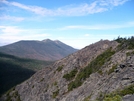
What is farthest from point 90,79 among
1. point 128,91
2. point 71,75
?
point 128,91

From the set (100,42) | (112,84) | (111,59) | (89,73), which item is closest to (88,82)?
(89,73)

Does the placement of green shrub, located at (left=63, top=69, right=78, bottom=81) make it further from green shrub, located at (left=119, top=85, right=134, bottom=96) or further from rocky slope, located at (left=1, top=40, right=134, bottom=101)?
green shrub, located at (left=119, top=85, right=134, bottom=96)

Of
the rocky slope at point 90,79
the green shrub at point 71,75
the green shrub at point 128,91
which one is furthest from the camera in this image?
the green shrub at point 71,75

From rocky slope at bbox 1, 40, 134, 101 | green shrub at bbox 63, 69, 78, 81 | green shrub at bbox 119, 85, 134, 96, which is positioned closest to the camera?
green shrub at bbox 119, 85, 134, 96

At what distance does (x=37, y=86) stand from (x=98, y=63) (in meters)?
26.2

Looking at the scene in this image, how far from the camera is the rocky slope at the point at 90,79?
25516 millimetres

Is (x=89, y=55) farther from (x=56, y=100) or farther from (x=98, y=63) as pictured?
(x=56, y=100)

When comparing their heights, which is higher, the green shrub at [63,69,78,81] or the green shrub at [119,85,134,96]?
the green shrub at [119,85,134,96]

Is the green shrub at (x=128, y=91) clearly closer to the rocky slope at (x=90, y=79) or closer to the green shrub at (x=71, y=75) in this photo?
the rocky slope at (x=90, y=79)

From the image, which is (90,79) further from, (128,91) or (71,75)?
(128,91)

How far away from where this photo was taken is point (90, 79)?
36.6m

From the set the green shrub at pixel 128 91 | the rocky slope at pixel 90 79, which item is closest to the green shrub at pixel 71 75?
the rocky slope at pixel 90 79

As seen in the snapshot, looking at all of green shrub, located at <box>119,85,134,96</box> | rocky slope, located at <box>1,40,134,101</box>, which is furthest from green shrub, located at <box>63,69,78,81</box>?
green shrub, located at <box>119,85,134,96</box>

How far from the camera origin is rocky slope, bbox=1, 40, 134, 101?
25516 millimetres
